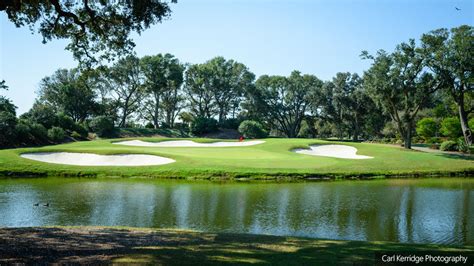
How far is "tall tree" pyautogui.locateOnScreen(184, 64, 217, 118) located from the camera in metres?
77.2

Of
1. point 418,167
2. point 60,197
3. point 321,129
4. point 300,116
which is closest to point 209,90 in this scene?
point 300,116

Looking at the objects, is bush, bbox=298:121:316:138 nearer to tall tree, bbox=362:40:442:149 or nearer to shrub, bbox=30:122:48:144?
tall tree, bbox=362:40:442:149

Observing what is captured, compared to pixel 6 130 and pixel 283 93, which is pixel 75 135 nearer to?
pixel 6 130

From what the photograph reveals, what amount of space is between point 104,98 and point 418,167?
216 ft

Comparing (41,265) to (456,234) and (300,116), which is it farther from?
(300,116)

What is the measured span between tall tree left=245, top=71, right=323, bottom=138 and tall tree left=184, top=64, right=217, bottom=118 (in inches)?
340

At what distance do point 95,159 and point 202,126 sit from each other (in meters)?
39.9

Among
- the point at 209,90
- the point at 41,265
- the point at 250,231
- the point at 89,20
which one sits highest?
the point at 209,90

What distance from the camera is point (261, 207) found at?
1571cm

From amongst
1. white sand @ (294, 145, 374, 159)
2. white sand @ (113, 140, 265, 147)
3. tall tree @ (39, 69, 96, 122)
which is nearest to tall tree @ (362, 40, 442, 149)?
white sand @ (294, 145, 374, 159)

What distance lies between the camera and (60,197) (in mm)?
17469

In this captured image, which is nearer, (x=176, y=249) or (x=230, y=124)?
(x=176, y=249)

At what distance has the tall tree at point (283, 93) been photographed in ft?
256

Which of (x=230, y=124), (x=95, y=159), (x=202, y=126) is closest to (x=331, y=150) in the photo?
(x=95, y=159)
